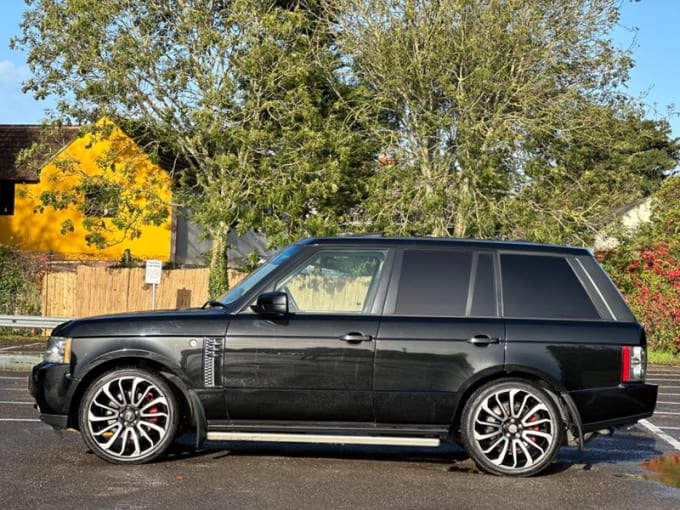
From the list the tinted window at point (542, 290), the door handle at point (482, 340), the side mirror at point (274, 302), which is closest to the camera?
the side mirror at point (274, 302)

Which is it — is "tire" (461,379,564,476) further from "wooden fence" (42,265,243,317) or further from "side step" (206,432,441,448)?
"wooden fence" (42,265,243,317)

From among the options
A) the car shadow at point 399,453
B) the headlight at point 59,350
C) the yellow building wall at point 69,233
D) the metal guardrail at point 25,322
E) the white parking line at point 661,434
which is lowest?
the car shadow at point 399,453

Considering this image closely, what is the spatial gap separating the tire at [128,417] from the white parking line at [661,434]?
16.1ft

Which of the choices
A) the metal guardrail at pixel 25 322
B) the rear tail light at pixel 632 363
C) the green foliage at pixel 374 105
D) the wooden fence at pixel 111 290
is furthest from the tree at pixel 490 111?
the rear tail light at pixel 632 363

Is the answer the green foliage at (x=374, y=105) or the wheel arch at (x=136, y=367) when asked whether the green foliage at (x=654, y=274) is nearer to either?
the green foliage at (x=374, y=105)

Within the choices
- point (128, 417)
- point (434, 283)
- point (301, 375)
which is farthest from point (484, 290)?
point (128, 417)

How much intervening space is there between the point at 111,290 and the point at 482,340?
71.9 feet

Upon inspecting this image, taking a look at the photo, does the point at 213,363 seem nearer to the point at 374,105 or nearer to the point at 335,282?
the point at 335,282

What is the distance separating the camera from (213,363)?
7.73m

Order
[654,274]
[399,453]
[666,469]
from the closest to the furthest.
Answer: [666,469]
[399,453]
[654,274]

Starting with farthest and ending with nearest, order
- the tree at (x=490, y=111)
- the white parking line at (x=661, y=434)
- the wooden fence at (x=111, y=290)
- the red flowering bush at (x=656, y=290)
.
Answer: the wooden fence at (x=111, y=290) < the tree at (x=490, y=111) < the red flowering bush at (x=656, y=290) < the white parking line at (x=661, y=434)

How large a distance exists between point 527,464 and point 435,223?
56.4 ft

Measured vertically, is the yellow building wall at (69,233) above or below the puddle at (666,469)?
above

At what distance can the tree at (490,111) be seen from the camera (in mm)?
→ 24219
